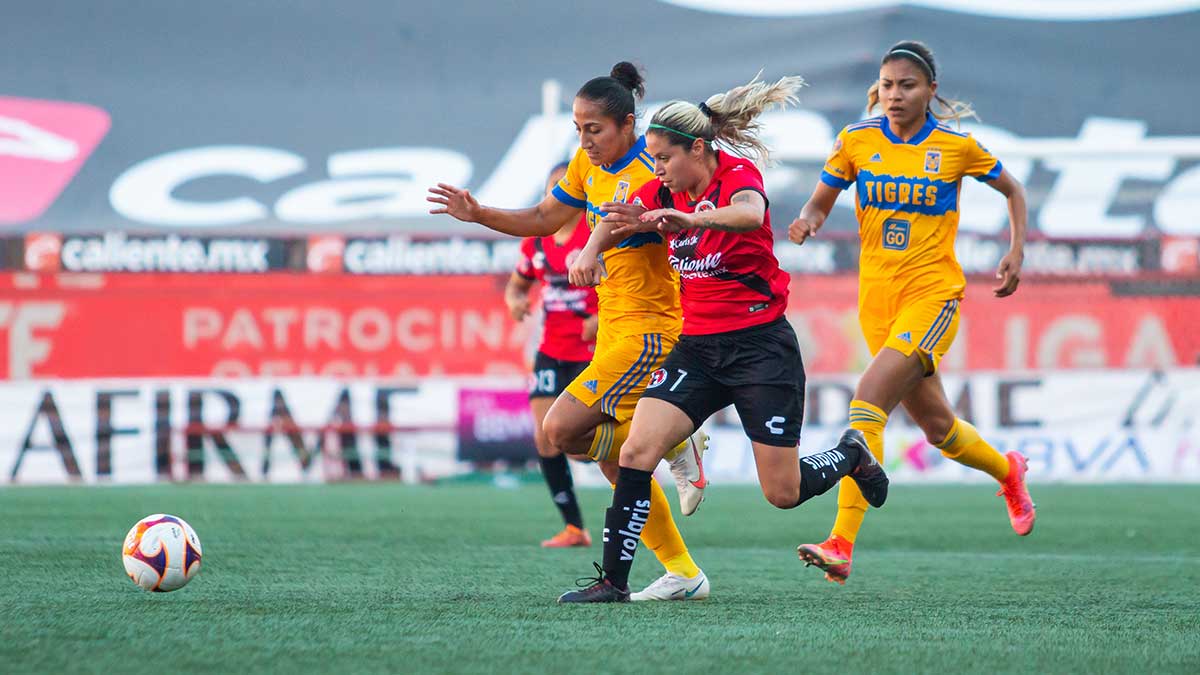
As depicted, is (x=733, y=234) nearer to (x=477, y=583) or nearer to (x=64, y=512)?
(x=477, y=583)

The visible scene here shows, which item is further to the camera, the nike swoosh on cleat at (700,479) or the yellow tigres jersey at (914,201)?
the yellow tigres jersey at (914,201)

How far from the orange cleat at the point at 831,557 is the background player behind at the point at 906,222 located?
232 mm

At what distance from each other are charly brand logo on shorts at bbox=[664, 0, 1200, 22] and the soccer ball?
1309 cm

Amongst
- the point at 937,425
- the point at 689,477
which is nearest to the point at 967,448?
the point at 937,425

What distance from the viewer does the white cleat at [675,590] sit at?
560 centimetres

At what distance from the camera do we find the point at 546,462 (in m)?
8.48

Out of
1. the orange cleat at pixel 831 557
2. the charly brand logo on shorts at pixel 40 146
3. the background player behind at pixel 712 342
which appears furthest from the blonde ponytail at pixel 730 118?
the charly brand logo on shorts at pixel 40 146

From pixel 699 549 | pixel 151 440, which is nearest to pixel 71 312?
pixel 151 440

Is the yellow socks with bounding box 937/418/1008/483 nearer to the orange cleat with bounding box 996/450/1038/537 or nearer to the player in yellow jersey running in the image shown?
the orange cleat with bounding box 996/450/1038/537

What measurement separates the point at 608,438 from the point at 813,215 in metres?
1.26

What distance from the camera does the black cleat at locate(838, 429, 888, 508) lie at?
5.95 metres

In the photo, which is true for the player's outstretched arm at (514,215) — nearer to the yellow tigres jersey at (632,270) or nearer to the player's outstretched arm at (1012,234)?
the yellow tigres jersey at (632,270)

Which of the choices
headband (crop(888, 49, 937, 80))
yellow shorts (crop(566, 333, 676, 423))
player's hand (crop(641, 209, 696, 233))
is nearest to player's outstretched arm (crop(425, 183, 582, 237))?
yellow shorts (crop(566, 333, 676, 423))

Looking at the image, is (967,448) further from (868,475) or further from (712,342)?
(712,342)
